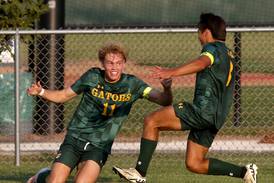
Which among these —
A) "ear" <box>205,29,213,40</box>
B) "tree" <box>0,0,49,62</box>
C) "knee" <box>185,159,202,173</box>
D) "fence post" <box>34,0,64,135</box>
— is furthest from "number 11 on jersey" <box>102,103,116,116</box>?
"tree" <box>0,0,49,62</box>

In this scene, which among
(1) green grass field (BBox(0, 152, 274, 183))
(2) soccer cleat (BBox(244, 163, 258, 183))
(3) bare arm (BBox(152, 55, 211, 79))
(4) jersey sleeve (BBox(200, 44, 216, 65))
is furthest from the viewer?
(1) green grass field (BBox(0, 152, 274, 183))

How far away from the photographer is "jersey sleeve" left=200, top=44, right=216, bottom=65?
31.8 feet

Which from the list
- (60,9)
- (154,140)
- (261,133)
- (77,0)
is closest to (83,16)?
(77,0)

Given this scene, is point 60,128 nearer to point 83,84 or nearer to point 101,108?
point 83,84

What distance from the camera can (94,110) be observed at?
952 centimetres

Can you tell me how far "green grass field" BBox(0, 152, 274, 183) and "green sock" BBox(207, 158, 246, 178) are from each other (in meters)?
1.38

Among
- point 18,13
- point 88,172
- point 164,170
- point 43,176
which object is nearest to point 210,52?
point 88,172

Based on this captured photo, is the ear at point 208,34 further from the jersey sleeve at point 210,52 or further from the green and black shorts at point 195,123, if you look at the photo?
the green and black shorts at point 195,123

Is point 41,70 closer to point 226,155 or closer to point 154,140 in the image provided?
point 226,155

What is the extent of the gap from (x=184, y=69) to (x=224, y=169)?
135 cm

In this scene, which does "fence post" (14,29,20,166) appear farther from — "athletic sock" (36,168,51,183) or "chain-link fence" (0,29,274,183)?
"athletic sock" (36,168,51,183)

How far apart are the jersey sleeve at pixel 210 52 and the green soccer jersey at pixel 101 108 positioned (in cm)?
62

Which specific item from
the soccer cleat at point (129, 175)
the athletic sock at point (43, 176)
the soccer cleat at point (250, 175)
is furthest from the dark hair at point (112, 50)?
the soccer cleat at point (250, 175)

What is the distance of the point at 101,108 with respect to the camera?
9.51 metres
